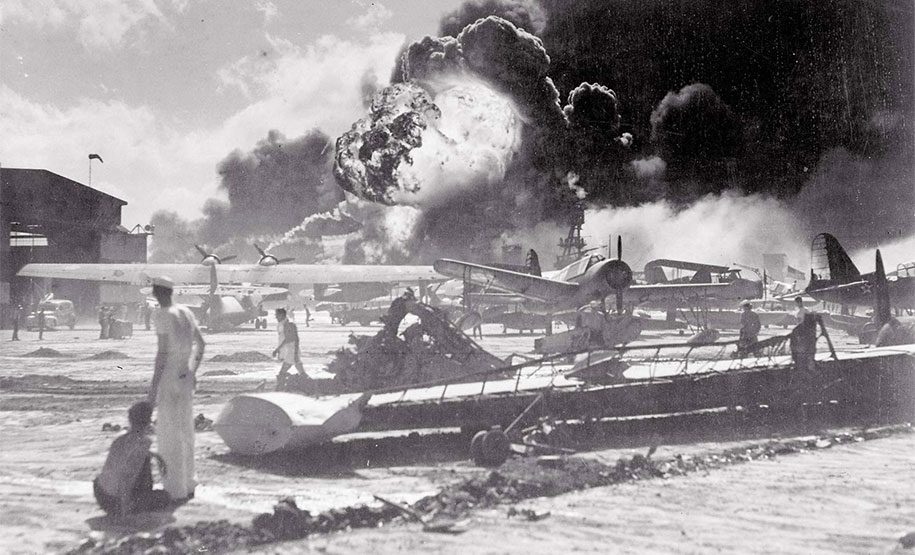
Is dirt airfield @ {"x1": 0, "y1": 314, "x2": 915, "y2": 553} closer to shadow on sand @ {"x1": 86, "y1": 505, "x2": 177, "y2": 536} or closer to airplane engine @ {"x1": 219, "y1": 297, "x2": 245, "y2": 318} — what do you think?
shadow on sand @ {"x1": 86, "y1": 505, "x2": 177, "y2": 536}

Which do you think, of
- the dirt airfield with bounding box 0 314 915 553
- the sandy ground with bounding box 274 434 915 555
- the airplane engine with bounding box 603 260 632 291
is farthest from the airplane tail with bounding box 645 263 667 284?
the sandy ground with bounding box 274 434 915 555

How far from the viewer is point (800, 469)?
5848 millimetres

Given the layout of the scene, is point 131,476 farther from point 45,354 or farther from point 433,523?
point 45,354

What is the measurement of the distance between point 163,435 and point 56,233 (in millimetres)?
39460

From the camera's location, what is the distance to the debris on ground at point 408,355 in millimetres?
8438

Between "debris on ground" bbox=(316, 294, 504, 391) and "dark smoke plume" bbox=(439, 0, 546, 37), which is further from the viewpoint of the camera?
"dark smoke plume" bbox=(439, 0, 546, 37)

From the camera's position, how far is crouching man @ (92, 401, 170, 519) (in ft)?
14.2

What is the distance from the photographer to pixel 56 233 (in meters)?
37.1

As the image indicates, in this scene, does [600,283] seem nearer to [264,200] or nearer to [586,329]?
[586,329]

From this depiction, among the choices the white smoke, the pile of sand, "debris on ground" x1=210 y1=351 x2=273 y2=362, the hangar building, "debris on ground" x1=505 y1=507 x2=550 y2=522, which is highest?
the white smoke

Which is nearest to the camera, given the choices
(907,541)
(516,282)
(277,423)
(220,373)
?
(907,541)

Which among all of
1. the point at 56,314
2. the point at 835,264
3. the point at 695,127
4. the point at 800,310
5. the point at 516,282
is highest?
the point at 695,127

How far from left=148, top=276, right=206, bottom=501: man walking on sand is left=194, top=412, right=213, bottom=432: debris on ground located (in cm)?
289

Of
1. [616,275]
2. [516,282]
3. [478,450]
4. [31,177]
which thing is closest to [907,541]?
[478,450]
